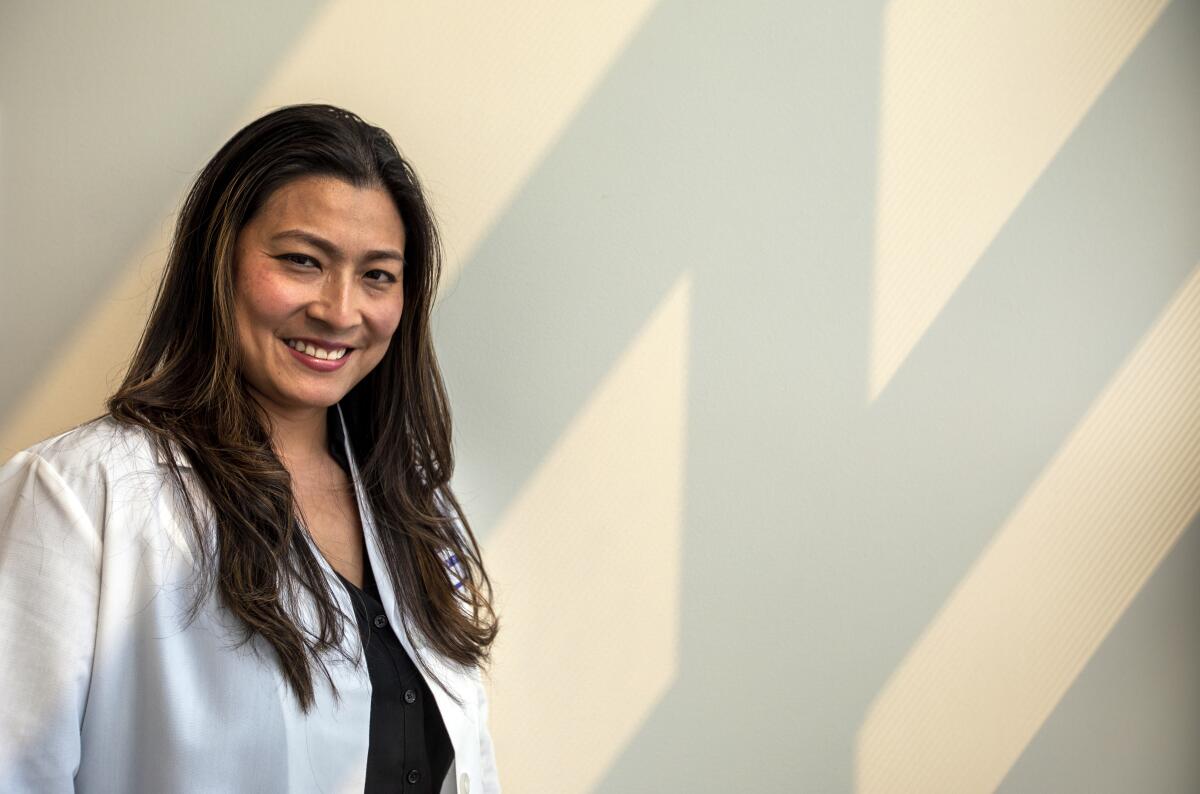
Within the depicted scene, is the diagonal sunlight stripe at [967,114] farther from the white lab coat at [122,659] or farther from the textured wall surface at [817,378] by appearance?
the white lab coat at [122,659]

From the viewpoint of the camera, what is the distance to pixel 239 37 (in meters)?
1.73

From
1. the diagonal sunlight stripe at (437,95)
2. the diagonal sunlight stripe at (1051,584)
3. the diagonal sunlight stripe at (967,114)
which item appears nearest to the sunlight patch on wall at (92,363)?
the diagonal sunlight stripe at (437,95)

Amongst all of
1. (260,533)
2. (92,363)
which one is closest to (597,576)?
(260,533)

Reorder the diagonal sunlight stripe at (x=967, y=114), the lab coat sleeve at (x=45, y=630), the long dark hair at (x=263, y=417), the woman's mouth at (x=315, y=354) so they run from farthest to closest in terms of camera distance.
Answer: the diagonal sunlight stripe at (x=967, y=114) → the woman's mouth at (x=315, y=354) → the long dark hair at (x=263, y=417) → the lab coat sleeve at (x=45, y=630)

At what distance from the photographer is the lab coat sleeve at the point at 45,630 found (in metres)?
1.24

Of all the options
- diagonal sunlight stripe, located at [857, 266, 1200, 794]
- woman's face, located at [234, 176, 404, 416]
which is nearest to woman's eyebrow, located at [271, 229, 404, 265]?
woman's face, located at [234, 176, 404, 416]

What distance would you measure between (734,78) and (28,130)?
44.2 inches

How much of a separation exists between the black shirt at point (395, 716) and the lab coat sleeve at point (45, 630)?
0.34 metres

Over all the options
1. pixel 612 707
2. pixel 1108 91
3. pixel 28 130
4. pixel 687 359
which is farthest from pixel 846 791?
pixel 28 130

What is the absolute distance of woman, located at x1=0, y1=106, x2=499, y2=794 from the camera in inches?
50.4

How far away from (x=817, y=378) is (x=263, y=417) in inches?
34.3

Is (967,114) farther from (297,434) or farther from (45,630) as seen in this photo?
(45,630)

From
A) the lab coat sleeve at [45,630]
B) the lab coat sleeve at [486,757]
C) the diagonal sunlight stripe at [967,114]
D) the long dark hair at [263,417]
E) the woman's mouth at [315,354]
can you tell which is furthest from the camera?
the diagonal sunlight stripe at [967,114]

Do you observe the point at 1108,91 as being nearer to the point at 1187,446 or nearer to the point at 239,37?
the point at 1187,446
